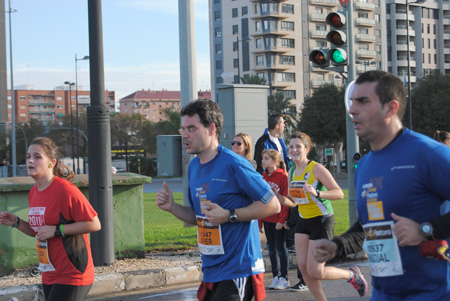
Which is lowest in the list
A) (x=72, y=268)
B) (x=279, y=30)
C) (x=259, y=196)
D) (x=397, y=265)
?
(x=72, y=268)

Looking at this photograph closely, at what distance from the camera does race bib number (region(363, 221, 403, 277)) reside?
2.97m

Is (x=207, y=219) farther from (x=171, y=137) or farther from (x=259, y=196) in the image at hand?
(x=171, y=137)

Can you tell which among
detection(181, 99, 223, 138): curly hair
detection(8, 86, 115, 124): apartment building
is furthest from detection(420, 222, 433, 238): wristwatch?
detection(8, 86, 115, 124): apartment building

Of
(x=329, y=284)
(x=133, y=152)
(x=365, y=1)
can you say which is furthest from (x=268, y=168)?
(x=365, y=1)

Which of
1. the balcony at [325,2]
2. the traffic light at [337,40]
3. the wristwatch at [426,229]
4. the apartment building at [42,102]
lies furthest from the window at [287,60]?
the wristwatch at [426,229]

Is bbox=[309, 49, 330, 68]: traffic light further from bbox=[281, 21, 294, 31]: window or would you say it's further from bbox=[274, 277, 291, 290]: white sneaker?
bbox=[281, 21, 294, 31]: window

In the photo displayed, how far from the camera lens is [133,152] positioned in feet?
303

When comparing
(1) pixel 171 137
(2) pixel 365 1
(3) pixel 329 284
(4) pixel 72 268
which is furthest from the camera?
(2) pixel 365 1

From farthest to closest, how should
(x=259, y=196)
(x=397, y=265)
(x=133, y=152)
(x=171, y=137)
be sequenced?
1. (x=133, y=152)
2. (x=171, y=137)
3. (x=259, y=196)
4. (x=397, y=265)

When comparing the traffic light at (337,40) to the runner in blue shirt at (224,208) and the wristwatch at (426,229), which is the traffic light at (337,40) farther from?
the wristwatch at (426,229)

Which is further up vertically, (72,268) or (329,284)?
(72,268)

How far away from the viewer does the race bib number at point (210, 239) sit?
3955 millimetres

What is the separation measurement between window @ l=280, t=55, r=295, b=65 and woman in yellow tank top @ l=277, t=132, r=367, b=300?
88.4 m

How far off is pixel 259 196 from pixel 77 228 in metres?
1.43
